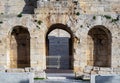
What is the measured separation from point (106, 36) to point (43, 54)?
4.60 meters

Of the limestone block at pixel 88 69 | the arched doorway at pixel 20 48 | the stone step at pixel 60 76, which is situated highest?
the arched doorway at pixel 20 48

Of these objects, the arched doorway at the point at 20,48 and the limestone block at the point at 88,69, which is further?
the arched doorway at the point at 20,48

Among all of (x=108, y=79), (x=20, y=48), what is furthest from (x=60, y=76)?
(x=108, y=79)

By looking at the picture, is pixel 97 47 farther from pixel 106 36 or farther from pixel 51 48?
pixel 51 48

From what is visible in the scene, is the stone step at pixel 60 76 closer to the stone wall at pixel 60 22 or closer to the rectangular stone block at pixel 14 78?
the stone wall at pixel 60 22

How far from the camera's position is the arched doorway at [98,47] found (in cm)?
2323

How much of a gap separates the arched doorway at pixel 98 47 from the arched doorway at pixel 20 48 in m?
4.38

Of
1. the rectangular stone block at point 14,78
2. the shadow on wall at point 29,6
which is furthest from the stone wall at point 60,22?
the rectangular stone block at point 14,78

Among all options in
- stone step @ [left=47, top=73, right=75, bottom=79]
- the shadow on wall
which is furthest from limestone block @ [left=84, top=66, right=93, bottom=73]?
the shadow on wall

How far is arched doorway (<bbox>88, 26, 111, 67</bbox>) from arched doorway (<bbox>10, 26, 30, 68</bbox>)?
4380 millimetres

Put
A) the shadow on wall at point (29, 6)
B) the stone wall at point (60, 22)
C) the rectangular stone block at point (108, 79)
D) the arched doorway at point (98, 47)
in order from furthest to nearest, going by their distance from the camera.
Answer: the shadow on wall at point (29, 6) < the arched doorway at point (98, 47) < the stone wall at point (60, 22) < the rectangular stone block at point (108, 79)

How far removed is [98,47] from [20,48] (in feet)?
18.0

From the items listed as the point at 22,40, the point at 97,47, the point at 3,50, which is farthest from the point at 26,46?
the point at 97,47

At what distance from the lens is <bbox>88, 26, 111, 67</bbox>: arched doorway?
23234 millimetres
